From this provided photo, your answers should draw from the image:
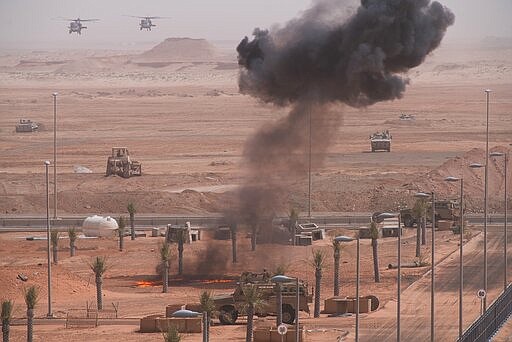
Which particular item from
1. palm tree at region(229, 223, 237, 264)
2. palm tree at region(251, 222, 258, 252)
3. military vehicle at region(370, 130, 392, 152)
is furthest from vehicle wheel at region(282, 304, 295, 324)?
military vehicle at region(370, 130, 392, 152)

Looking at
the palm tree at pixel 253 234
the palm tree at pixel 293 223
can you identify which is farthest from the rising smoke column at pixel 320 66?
the palm tree at pixel 293 223

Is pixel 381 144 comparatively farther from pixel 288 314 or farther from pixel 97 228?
pixel 288 314

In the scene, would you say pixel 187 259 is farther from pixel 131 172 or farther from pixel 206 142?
pixel 206 142

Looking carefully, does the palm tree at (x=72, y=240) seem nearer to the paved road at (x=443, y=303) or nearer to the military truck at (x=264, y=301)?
the paved road at (x=443, y=303)

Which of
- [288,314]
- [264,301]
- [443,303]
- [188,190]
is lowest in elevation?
[443,303]

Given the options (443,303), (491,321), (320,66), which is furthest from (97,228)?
(491,321)

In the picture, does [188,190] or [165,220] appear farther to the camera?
[188,190]

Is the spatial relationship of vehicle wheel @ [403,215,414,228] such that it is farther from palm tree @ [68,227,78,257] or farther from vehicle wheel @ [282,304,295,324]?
vehicle wheel @ [282,304,295,324]

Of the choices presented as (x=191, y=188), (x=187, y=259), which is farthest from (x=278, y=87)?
(x=191, y=188)
